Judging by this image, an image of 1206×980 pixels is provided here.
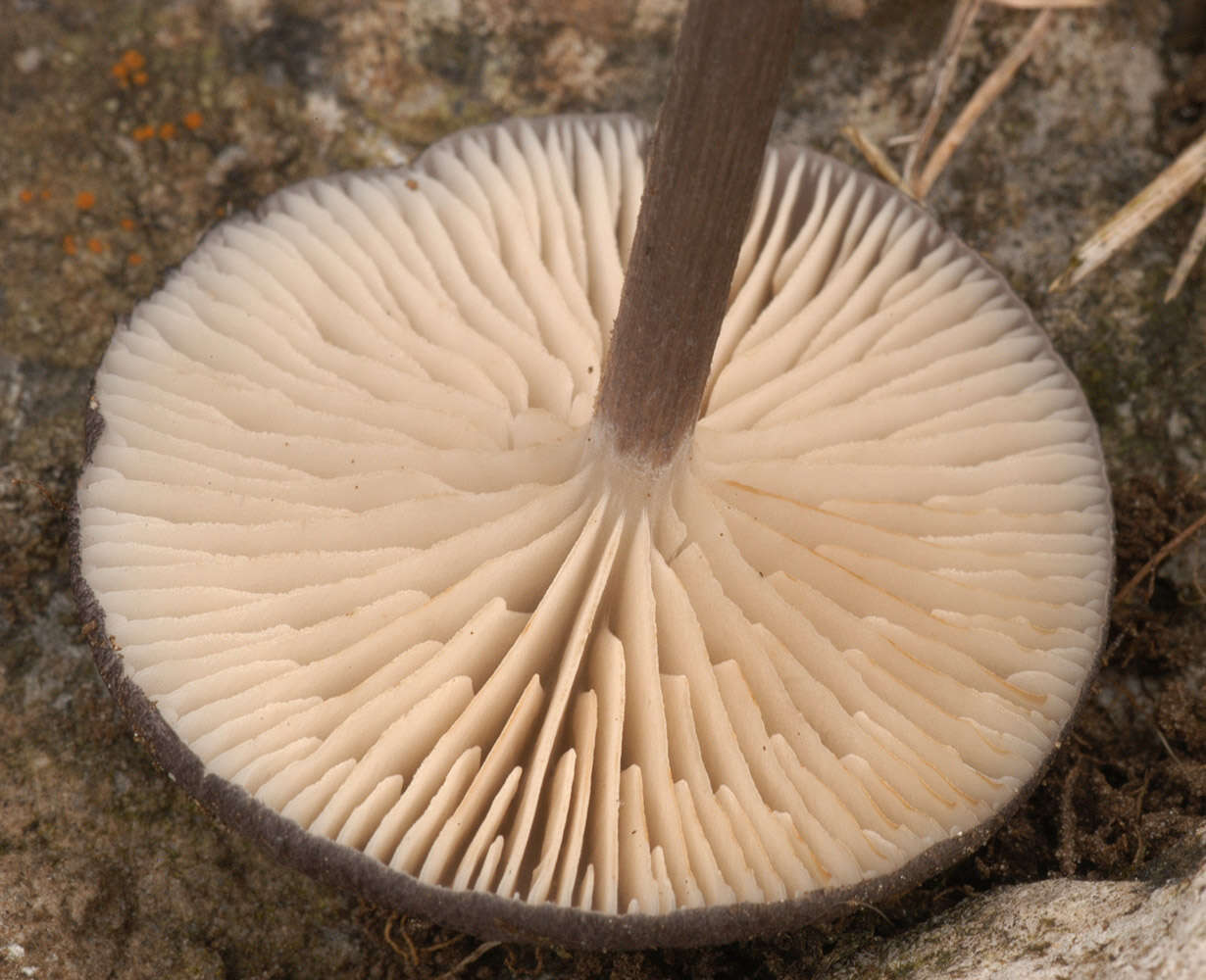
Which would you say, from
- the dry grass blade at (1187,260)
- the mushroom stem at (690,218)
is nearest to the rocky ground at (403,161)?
the dry grass blade at (1187,260)

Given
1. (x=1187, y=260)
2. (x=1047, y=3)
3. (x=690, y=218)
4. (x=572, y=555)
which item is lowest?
(x=572, y=555)

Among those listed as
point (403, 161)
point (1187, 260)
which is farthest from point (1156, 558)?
point (403, 161)

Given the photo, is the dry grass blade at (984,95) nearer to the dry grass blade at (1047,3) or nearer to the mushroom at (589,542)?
the dry grass blade at (1047,3)

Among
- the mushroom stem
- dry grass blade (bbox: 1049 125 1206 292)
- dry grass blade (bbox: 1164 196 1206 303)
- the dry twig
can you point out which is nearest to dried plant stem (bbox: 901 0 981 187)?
the dry twig

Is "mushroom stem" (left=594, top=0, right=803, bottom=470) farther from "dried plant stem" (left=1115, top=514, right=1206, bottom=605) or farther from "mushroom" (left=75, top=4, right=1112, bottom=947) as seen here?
"dried plant stem" (left=1115, top=514, right=1206, bottom=605)

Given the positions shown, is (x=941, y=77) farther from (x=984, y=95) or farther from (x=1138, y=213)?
(x=1138, y=213)
